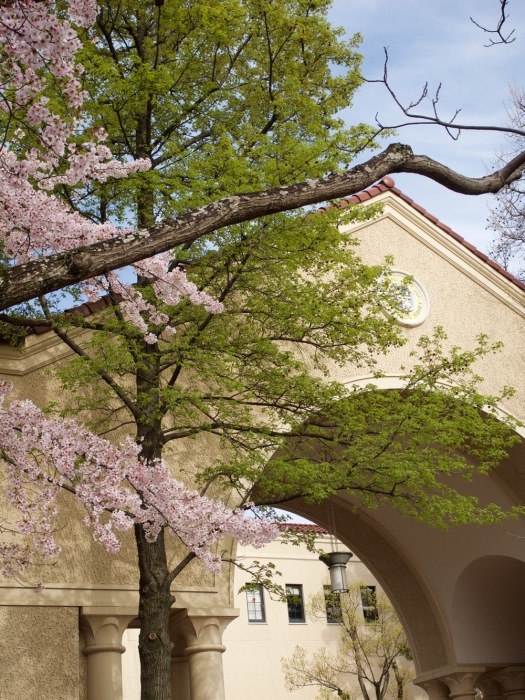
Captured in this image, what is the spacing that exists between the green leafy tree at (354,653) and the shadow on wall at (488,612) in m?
7.75

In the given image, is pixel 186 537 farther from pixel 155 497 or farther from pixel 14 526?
pixel 14 526

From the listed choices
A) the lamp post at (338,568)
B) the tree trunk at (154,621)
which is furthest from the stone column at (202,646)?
the tree trunk at (154,621)

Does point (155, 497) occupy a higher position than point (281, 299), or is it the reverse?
point (281, 299)

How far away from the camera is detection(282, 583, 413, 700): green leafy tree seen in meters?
24.4

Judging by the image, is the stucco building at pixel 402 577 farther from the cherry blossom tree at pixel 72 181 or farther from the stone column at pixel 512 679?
the cherry blossom tree at pixel 72 181

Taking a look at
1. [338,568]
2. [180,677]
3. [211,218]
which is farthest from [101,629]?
[211,218]

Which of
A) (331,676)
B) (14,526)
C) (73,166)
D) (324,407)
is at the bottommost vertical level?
(331,676)

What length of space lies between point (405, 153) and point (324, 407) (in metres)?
4.49

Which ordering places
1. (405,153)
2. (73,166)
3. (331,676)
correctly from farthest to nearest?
(331,676) < (73,166) < (405,153)

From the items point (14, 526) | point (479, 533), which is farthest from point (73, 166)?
point (479, 533)

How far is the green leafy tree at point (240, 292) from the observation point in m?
8.30

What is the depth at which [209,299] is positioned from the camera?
7719 millimetres

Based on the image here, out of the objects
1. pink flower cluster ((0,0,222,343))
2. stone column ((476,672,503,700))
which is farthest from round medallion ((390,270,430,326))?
stone column ((476,672,503,700))

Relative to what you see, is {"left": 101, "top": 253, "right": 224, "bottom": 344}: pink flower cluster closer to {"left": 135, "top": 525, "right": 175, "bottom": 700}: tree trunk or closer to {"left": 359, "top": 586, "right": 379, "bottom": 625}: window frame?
{"left": 135, "top": 525, "right": 175, "bottom": 700}: tree trunk
